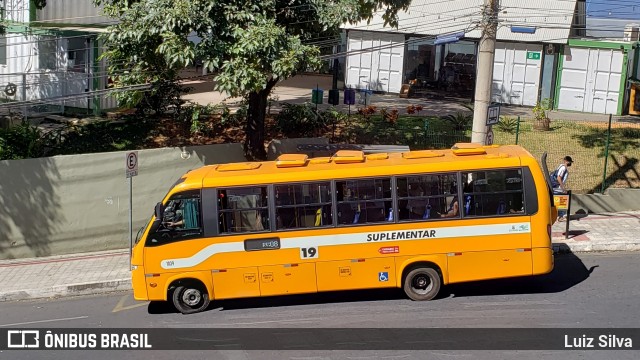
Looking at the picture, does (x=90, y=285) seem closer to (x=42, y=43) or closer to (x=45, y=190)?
(x=45, y=190)

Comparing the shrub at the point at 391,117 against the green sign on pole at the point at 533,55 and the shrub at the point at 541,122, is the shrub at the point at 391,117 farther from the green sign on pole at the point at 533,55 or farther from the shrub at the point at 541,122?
the green sign on pole at the point at 533,55

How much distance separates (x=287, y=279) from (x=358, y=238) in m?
1.38

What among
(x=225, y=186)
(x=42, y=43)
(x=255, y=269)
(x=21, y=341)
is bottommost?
(x=21, y=341)

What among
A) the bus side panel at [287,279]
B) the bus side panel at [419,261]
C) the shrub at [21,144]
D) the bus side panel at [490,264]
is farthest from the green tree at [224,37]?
the bus side panel at [490,264]

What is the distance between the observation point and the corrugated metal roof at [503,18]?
27438 millimetres

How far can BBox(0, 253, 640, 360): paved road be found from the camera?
35.2 feet

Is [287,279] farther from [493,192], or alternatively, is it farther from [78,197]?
[78,197]

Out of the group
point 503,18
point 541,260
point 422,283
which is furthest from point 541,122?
point 422,283

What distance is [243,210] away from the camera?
1257cm

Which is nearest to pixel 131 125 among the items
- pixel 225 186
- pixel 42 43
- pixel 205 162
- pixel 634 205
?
pixel 42 43

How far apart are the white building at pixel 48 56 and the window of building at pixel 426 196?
13466mm

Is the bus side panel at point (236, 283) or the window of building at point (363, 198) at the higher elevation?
the window of building at point (363, 198)

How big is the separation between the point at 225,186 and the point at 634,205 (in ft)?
36.5

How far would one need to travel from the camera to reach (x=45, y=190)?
1670 cm
